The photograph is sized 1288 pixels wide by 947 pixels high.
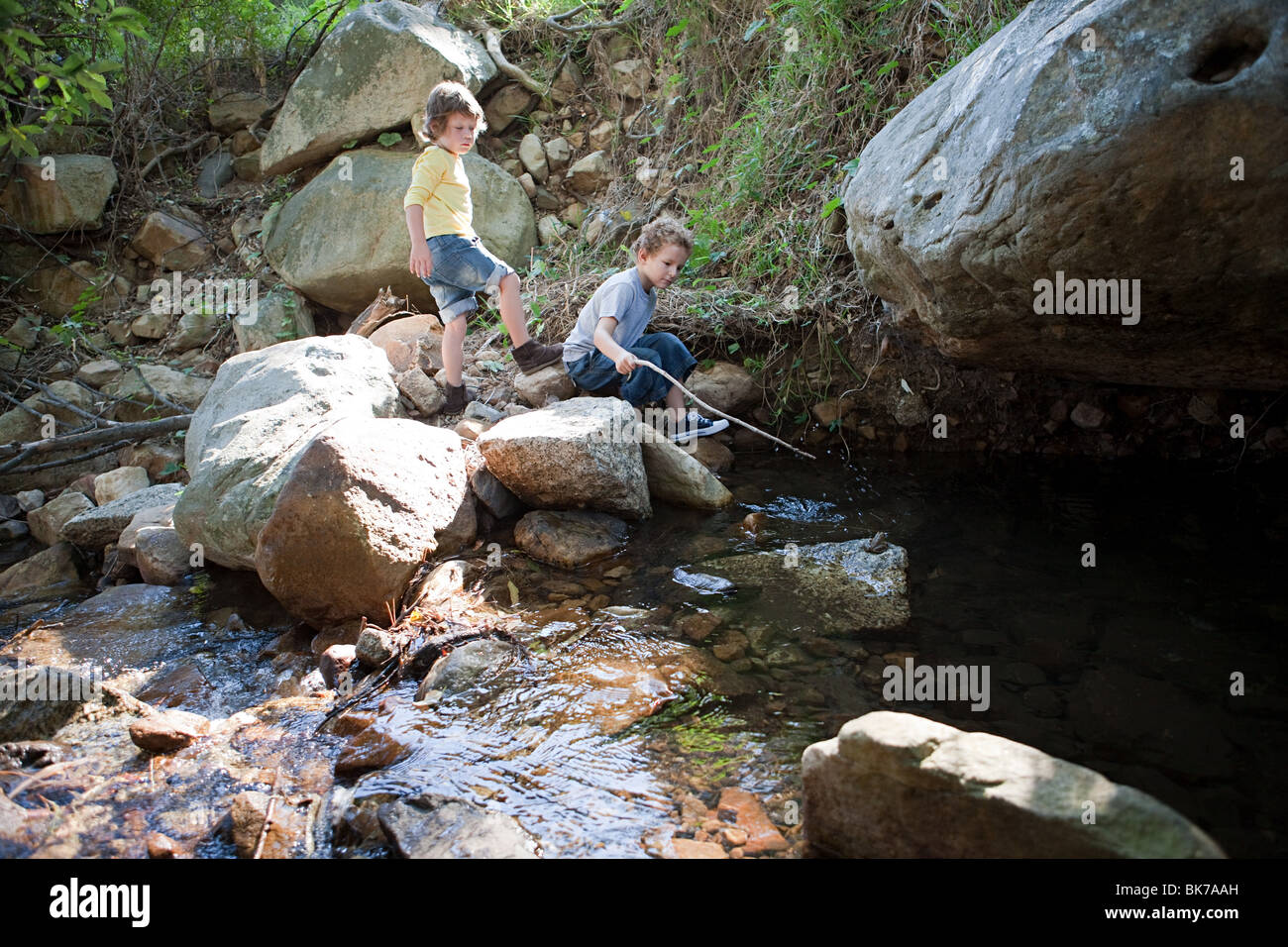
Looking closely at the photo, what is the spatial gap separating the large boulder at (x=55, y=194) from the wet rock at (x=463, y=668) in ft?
22.8

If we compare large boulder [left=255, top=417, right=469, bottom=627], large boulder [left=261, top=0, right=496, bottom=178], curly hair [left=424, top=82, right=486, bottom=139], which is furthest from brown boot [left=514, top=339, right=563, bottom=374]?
large boulder [left=261, top=0, right=496, bottom=178]

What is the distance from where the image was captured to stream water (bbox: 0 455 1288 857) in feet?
6.91

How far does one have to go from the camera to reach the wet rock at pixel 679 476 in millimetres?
4055

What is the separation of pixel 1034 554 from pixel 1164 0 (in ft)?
6.88

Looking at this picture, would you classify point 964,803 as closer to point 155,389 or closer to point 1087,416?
point 1087,416

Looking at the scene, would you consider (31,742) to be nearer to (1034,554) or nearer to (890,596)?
(890,596)

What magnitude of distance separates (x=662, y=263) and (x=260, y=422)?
7.45 feet

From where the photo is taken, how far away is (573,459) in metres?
3.65

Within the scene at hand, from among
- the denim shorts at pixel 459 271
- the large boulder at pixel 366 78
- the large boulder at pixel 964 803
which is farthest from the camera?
the large boulder at pixel 366 78

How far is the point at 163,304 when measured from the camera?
7117 millimetres

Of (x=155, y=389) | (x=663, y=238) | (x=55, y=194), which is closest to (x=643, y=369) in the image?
(x=663, y=238)

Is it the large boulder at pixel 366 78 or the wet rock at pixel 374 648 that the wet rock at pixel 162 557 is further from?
the large boulder at pixel 366 78

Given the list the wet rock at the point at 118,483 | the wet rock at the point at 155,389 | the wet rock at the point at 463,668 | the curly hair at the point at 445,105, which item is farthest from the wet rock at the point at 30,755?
the wet rock at the point at 155,389
